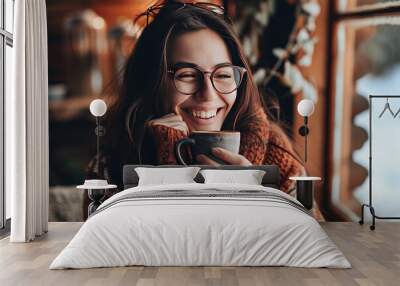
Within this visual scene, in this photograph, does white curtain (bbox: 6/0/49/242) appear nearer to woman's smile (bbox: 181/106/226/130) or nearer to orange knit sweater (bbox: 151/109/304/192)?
orange knit sweater (bbox: 151/109/304/192)

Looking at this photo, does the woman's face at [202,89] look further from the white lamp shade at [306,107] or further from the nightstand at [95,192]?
the nightstand at [95,192]

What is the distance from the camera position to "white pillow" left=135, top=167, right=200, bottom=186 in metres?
6.86

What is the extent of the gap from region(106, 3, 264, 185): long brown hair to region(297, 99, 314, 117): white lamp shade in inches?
22.1

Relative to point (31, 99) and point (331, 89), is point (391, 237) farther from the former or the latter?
point (31, 99)

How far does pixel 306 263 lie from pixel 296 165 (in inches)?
124

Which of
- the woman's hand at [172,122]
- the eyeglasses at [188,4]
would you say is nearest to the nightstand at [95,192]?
the woman's hand at [172,122]

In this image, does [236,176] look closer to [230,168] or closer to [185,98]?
Answer: [230,168]

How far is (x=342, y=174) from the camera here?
765 cm

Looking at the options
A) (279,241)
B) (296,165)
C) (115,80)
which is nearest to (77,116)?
(115,80)

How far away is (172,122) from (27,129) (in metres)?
2.07

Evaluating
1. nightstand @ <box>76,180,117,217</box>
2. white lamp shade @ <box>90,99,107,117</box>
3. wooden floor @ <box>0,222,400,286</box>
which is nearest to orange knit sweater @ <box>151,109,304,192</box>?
white lamp shade @ <box>90,99,107,117</box>

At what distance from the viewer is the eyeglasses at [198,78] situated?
296 inches

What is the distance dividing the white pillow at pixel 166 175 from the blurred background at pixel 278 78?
3.33ft

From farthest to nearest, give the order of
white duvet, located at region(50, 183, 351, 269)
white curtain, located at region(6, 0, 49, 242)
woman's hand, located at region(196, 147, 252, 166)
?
woman's hand, located at region(196, 147, 252, 166), white curtain, located at region(6, 0, 49, 242), white duvet, located at region(50, 183, 351, 269)
